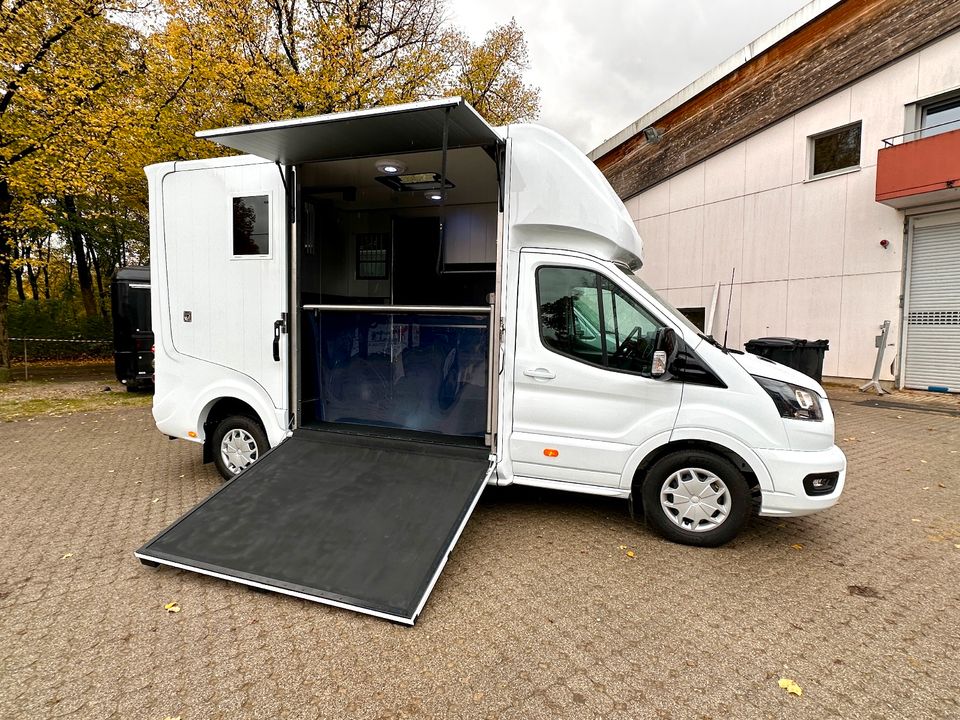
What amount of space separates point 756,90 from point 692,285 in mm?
5557

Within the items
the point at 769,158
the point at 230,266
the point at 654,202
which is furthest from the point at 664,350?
the point at 654,202

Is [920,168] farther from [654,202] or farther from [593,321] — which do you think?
[593,321]

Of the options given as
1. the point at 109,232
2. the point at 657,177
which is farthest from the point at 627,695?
the point at 109,232

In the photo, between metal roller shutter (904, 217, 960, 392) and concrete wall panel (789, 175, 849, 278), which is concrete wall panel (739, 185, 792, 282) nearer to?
concrete wall panel (789, 175, 849, 278)

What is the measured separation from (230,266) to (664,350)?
12.9ft

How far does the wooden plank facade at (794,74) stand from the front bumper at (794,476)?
1233 centimetres

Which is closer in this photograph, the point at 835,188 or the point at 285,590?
the point at 285,590

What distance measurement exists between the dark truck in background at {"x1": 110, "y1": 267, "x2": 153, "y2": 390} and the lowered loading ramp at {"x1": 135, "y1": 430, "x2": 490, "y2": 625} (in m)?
8.62

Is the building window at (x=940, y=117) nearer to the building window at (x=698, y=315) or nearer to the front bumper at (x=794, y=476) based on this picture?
the building window at (x=698, y=315)

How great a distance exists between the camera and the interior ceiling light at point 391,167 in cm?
478

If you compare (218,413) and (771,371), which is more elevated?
(771,371)

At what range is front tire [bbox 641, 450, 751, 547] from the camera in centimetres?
369

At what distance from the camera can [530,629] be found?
2.84 meters

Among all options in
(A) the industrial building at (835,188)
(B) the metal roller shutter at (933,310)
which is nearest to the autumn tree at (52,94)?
(A) the industrial building at (835,188)
